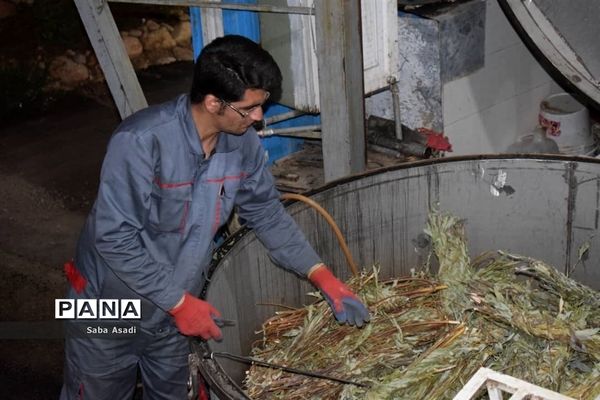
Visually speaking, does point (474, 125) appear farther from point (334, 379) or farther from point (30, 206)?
point (30, 206)

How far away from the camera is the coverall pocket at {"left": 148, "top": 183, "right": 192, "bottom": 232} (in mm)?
3113

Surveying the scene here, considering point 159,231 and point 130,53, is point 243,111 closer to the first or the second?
point 159,231

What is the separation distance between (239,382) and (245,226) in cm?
67

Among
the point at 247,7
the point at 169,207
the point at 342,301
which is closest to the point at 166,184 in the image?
the point at 169,207

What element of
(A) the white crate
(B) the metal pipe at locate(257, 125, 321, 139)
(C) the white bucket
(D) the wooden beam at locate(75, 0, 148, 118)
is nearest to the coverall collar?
(A) the white crate

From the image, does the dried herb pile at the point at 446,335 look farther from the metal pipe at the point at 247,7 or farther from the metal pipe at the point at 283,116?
the metal pipe at the point at 283,116

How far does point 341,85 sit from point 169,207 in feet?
4.00

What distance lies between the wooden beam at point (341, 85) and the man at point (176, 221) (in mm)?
738

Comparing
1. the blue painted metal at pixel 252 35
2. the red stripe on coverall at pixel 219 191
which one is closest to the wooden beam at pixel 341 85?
the red stripe on coverall at pixel 219 191

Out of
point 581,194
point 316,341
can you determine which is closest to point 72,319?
point 316,341

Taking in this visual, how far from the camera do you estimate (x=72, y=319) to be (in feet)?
11.2

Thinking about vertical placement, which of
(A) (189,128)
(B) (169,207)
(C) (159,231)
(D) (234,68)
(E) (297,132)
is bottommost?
(C) (159,231)

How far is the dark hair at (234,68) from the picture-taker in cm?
288

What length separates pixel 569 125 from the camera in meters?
5.55
